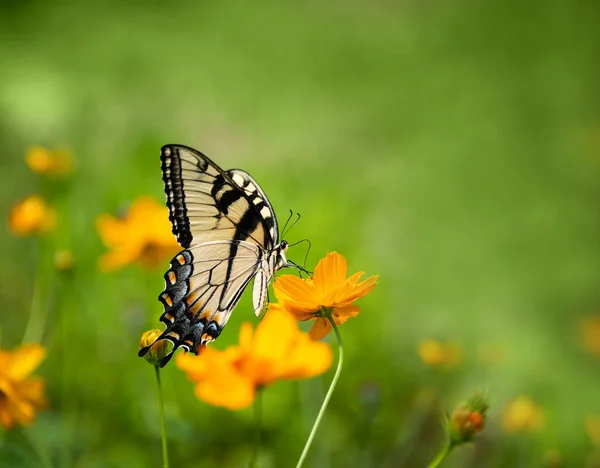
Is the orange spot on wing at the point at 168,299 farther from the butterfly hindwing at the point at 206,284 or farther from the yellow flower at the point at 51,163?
the yellow flower at the point at 51,163

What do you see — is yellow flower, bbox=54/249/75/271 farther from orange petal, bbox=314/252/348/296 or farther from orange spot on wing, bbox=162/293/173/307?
orange petal, bbox=314/252/348/296

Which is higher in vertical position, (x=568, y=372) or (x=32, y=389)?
(x=32, y=389)

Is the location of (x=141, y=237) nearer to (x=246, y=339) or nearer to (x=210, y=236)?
(x=210, y=236)

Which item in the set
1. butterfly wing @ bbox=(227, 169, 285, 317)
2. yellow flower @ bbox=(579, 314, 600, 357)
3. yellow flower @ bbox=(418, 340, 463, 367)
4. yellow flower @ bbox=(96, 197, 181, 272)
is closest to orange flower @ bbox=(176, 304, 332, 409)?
butterfly wing @ bbox=(227, 169, 285, 317)

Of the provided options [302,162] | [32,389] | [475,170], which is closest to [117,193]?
[32,389]

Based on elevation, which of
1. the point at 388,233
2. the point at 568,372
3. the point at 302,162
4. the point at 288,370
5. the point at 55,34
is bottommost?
the point at 568,372

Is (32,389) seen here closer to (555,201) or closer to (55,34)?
(555,201)

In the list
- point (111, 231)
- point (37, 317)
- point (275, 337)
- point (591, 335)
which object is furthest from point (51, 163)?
point (591, 335)
